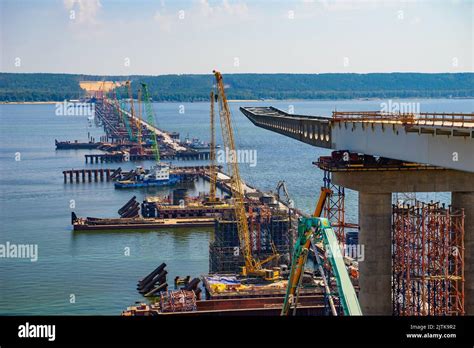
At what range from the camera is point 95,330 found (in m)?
9.54

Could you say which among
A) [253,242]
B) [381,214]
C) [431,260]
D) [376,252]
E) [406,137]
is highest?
[406,137]

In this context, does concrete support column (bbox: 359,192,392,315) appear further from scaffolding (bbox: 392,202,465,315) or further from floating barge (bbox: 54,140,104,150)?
floating barge (bbox: 54,140,104,150)

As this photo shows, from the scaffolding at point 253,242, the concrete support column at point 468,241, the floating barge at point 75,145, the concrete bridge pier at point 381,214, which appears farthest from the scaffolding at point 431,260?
the floating barge at point 75,145

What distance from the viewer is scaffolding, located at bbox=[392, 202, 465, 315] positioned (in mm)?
25109

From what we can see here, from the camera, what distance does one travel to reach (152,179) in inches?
3625

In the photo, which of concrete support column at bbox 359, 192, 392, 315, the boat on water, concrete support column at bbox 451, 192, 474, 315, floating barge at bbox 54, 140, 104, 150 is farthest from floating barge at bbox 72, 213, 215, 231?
floating barge at bbox 54, 140, 104, 150

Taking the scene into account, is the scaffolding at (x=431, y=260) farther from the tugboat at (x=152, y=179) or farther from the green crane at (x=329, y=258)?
the tugboat at (x=152, y=179)

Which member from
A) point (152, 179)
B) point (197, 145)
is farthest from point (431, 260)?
point (197, 145)

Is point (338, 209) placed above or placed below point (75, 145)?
above

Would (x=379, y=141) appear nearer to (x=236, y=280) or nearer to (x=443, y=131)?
(x=443, y=131)

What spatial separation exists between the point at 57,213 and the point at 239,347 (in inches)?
2411

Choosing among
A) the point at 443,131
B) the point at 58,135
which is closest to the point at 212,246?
the point at 443,131

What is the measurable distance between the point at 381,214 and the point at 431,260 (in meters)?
3.26

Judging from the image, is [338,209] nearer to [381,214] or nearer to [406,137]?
[381,214]
